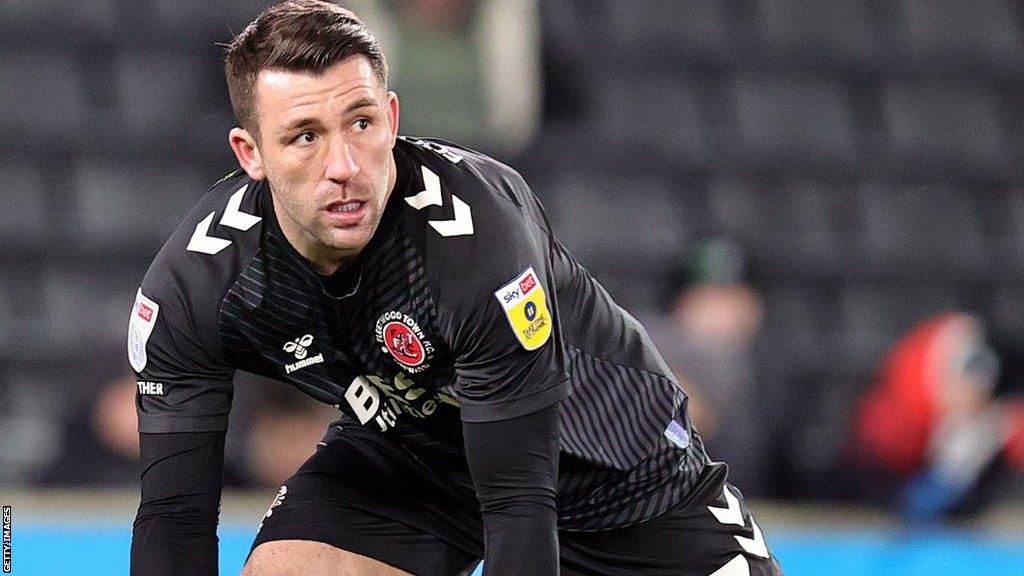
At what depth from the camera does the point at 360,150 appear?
2.83 m

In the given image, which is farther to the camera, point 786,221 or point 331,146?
point 786,221

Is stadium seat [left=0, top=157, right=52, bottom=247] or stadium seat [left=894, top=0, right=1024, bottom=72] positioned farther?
stadium seat [left=894, top=0, right=1024, bottom=72]

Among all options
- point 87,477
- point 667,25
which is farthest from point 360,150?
point 667,25

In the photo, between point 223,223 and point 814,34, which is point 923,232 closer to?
point 814,34

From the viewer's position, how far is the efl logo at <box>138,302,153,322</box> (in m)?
2.97

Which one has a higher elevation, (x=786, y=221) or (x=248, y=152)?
(x=248, y=152)

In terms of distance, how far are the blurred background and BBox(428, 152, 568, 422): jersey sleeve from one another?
2.59 meters

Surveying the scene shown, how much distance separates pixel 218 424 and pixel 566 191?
432 cm

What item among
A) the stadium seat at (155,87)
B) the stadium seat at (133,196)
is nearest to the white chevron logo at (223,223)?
the stadium seat at (133,196)

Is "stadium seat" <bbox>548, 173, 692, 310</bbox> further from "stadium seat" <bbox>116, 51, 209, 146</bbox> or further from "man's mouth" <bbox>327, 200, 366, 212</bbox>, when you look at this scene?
"man's mouth" <bbox>327, 200, 366, 212</bbox>

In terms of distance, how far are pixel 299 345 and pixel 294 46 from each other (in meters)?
0.53

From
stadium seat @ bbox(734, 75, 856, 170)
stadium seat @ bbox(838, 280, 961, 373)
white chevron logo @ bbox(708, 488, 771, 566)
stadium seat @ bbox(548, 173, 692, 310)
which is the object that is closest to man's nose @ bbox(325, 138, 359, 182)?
white chevron logo @ bbox(708, 488, 771, 566)

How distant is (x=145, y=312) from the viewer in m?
2.99

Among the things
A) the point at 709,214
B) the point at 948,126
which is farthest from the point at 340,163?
the point at 948,126
